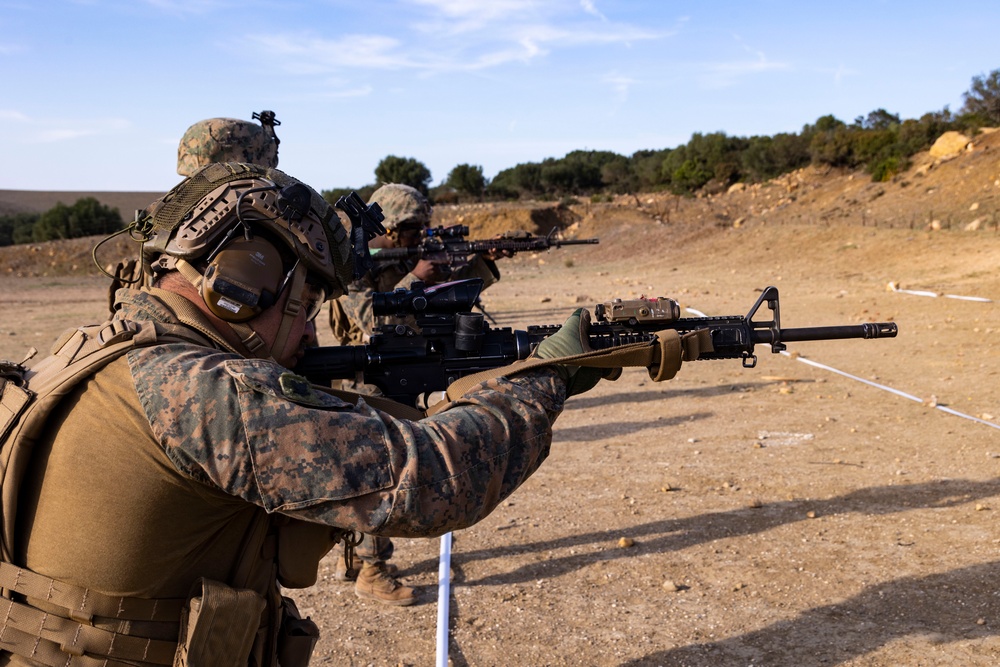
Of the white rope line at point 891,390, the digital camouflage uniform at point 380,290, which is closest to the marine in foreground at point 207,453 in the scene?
the digital camouflage uniform at point 380,290

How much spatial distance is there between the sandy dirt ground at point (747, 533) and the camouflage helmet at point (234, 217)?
244cm

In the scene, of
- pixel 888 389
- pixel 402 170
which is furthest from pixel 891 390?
pixel 402 170

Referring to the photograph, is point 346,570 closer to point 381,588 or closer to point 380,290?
point 381,588

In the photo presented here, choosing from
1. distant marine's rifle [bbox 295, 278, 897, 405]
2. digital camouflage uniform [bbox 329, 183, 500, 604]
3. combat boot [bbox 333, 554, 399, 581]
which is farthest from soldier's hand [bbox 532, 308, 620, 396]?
combat boot [bbox 333, 554, 399, 581]

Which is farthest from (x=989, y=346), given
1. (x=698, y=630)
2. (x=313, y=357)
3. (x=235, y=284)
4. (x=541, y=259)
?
(x=541, y=259)

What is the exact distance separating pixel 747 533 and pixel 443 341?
2.94m

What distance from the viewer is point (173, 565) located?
1.81 metres

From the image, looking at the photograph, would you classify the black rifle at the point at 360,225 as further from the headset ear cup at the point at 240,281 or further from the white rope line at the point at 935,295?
the white rope line at the point at 935,295

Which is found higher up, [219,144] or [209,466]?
[219,144]

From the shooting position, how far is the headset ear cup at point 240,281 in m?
1.85

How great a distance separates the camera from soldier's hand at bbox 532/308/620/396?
7.02 ft

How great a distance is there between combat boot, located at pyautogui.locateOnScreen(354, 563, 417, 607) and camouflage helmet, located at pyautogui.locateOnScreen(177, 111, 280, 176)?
2.23 metres

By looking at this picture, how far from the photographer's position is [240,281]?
186cm

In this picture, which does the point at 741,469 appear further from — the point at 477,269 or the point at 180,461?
the point at 180,461
